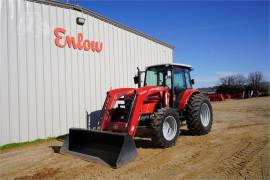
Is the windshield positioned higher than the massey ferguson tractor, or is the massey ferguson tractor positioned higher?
the windshield

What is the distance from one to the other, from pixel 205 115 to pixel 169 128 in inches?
93.4

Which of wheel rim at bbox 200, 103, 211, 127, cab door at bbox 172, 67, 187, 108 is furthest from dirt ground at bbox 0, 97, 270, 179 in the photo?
cab door at bbox 172, 67, 187, 108

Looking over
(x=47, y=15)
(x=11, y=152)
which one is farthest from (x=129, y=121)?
(x=47, y=15)

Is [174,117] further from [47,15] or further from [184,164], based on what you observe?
[47,15]

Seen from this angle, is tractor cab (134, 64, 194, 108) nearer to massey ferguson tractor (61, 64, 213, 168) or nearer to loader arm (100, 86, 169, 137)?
massey ferguson tractor (61, 64, 213, 168)

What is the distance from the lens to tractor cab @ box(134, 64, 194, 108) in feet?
27.4

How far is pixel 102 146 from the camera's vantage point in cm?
644

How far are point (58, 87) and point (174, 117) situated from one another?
14.1 feet

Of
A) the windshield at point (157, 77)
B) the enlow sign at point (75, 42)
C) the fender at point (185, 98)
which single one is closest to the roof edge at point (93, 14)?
the enlow sign at point (75, 42)

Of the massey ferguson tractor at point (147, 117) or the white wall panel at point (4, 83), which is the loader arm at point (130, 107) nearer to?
the massey ferguson tractor at point (147, 117)

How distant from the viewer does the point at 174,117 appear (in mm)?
7336

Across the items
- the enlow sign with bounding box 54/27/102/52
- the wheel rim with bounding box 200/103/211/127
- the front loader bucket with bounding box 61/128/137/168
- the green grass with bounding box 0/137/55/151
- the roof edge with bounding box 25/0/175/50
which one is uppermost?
the roof edge with bounding box 25/0/175/50

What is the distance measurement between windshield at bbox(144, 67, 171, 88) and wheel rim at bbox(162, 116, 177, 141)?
4.71ft

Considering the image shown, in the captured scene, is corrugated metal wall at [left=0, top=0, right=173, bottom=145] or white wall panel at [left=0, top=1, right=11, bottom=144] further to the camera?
corrugated metal wall at [left=0, top=0, right=173, bottom=145]
